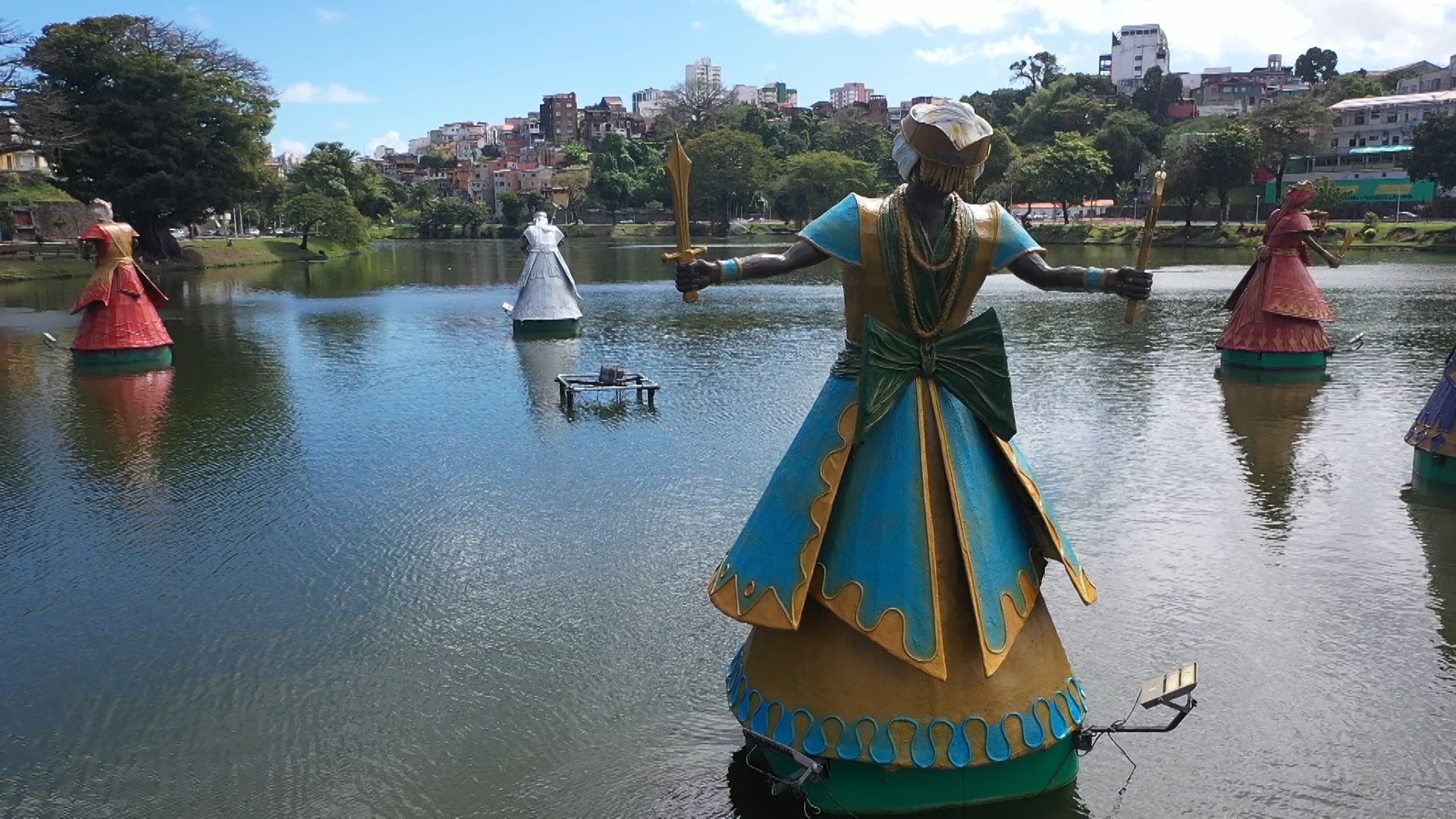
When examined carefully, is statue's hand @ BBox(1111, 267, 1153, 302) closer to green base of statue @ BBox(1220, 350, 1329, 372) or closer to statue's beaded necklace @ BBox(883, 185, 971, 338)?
statue's beaded necklace @ BBox(883, 185, 971, 338)

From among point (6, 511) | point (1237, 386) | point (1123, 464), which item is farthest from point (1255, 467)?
point (6, 511)

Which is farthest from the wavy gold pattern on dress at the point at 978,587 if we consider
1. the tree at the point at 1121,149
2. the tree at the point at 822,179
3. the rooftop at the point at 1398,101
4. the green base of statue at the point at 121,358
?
the rooftop at the point at 1398,101

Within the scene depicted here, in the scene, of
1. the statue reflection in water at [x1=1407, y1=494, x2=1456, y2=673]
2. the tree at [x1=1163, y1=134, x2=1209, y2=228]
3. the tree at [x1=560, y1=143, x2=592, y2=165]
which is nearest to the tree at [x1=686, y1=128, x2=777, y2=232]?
the tree at [x1=1163, y1=134, x2=1209, y2=228]

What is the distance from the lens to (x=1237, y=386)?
55.0 ft

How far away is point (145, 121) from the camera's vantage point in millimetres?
46656

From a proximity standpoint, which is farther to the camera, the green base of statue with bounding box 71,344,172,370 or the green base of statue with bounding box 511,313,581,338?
the green base of statue with bounding box 511,313,581,338

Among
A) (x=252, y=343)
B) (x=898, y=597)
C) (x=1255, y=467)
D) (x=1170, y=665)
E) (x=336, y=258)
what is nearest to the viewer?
(x=898, y=597)

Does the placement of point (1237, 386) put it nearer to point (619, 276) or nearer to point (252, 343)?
point (252, 343)

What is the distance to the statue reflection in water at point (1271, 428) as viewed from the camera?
1070 centimetres

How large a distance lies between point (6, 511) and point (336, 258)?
2260 inches

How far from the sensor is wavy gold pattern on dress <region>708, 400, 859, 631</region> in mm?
4613

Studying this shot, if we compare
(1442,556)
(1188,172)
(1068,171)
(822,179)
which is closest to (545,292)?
(1442,556)

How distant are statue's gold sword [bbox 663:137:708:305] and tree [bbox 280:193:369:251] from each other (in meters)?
62.2

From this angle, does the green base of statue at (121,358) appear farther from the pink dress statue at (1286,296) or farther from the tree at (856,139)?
the tree at (856,139)
